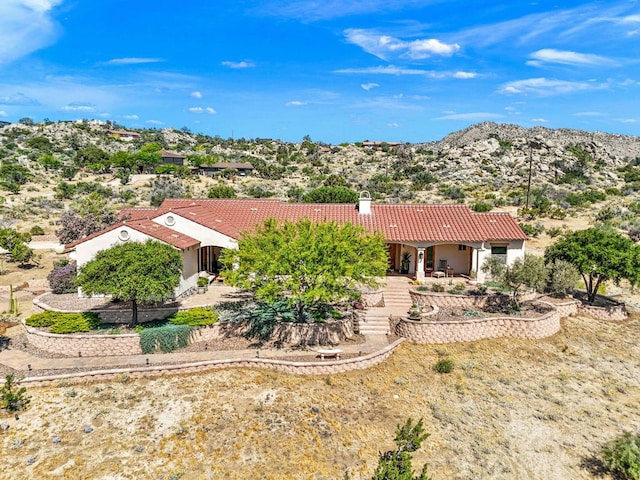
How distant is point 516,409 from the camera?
17.1 m

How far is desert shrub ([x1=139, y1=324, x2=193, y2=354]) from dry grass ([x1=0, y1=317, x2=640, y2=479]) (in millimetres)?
2549

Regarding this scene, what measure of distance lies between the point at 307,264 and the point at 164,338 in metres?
7.63

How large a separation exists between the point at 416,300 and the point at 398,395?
961 cm

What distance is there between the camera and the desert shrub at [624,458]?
13.3m

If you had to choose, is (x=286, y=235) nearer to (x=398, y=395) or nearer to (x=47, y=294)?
(x=398, y=395)

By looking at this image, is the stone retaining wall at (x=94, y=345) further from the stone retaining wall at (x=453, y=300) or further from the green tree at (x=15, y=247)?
the green tree at (x=15, y=247)

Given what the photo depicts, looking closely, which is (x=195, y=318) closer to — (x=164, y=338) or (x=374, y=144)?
(x=164, y=338)

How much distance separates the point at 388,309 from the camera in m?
25.2

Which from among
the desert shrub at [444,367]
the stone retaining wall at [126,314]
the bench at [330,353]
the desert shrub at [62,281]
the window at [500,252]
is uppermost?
the window at [500,252]

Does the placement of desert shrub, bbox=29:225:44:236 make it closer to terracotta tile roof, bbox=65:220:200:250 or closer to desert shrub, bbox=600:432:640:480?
terracotta tile roof, bbox=65:220:200:250

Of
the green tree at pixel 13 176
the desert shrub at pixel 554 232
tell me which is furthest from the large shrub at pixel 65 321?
the green tree at pixel 13 176

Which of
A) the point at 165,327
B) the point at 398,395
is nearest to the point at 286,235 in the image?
the point at 165,327

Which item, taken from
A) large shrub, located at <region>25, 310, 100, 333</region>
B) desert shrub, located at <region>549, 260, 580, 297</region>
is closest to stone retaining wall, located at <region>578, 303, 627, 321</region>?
desert shrub, located at <region>549, 260, 580, 297</region>

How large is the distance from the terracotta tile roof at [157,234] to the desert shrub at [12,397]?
9.85 meters
